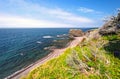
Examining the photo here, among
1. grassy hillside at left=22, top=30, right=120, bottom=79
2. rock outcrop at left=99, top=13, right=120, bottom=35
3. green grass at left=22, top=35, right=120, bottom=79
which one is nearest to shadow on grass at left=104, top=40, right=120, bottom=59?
grassy hillside at left=22, top=30, right=120, bottom=79

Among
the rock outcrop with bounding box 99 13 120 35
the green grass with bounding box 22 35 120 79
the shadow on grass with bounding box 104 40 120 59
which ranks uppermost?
the rock outcrop with bounding box 99 13 120 35

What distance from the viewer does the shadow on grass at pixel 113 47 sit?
2157 cm

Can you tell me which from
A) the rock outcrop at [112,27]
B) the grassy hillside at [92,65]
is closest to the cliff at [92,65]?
the grassy hillside at [92,65]

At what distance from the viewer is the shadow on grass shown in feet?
70.8

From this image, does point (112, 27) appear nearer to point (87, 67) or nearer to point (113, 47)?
point (113, 47)

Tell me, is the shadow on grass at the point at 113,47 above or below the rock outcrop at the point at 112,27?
below

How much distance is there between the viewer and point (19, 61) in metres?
51.8

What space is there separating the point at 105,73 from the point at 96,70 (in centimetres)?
147

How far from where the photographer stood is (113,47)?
22547mm

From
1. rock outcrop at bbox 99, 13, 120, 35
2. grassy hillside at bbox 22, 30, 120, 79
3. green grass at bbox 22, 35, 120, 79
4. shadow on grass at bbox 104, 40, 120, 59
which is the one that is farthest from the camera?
rock outcrop at bbox 99, 13, 120, 35

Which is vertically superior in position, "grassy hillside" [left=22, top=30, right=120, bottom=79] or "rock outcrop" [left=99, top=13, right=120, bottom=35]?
"rock outcrop" [left=99, top=13, right=120, bottom=35]

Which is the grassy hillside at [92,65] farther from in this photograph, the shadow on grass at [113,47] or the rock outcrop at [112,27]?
the rock outcrop at [112,27]

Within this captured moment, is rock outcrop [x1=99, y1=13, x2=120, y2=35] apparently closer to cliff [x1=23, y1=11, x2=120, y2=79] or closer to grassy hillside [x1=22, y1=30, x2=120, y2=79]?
cliff [x1=23, y1=11, x2=120, y2=79]

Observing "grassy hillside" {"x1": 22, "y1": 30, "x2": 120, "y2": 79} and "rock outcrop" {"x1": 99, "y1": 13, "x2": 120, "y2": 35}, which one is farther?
"rock outcrop" {"x1": 99, "y1": 13, "x2": 120, "y2": 35}
